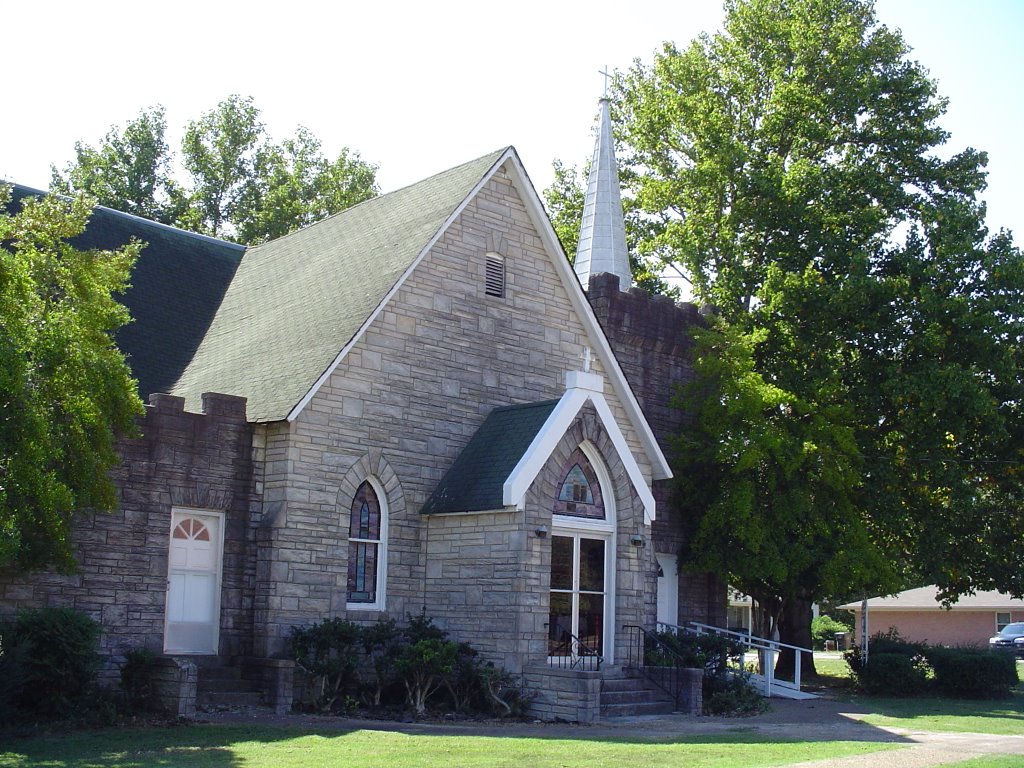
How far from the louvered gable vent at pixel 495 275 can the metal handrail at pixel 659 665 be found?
6159 millimetres

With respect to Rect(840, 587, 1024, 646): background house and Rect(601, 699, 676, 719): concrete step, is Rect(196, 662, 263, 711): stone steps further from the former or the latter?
Rect(840, 587, 1024, 646): background house

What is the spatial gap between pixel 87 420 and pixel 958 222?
785 inches

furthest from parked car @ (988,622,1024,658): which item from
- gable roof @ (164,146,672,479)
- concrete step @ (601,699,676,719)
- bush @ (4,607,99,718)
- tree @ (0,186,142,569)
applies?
tree @ (0,186,142,569)

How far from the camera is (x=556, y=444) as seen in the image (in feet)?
61.8

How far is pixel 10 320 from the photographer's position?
1362 centimetres

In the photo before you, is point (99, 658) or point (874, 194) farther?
point (874, 194)

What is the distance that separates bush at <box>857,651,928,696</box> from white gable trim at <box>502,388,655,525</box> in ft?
24.5

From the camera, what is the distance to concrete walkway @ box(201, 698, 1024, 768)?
14.4 meters

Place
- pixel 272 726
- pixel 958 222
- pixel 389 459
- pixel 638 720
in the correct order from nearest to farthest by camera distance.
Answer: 1. pixel 272 726
2. pixel 638 720
3. pixel 389 459
4. pixel 958 222

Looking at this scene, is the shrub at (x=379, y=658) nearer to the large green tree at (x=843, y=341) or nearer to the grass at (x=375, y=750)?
the grass at (x=375, y=750)

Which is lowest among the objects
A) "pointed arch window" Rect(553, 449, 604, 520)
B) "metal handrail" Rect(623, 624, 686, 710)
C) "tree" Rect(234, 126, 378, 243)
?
"metal handrail" Rect(623, 624, 686, 710)

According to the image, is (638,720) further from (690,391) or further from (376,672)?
(690,391)

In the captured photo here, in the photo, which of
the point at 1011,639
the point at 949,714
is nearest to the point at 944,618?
the point at 1011,639

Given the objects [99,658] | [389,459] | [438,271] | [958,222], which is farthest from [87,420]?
[958,222]
